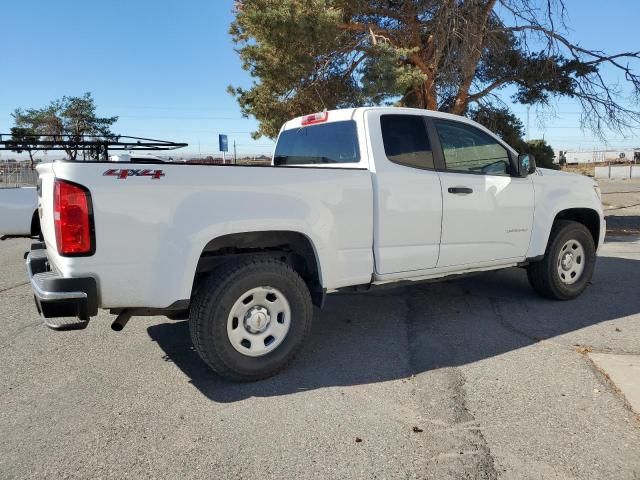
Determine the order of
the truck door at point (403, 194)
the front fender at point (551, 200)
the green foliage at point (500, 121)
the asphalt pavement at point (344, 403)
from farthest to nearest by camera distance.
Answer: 1. the green foliage at point (500, 121)
2. the front fender at point (551, 200)
3. the truck door at point (403, 194)
4. the asphalt pavement at point (344, 403)

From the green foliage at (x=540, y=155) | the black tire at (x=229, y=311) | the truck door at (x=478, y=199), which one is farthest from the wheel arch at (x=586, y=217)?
the green foliage at (x=540, y=155)

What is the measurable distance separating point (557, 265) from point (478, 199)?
152 cm

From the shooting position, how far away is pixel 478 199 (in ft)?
15.2

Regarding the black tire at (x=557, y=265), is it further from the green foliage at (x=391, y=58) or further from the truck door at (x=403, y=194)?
the green foliage at (x=391, y=58)

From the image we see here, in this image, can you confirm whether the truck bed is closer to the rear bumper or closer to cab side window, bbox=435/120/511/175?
the rear bumper

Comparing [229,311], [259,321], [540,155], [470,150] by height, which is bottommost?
[259,321]

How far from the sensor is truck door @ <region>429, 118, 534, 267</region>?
14.7 feet

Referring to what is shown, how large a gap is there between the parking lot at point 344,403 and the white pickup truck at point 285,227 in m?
0.47

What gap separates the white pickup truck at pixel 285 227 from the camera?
301cm

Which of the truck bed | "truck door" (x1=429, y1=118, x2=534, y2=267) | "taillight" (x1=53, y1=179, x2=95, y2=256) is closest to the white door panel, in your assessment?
"truck door" (x1=429, y1=118, x2=534, y2=267)

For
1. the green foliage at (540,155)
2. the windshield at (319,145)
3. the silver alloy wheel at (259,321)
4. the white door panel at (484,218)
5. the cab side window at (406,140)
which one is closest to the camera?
the silver alloy wheel at (259,321)

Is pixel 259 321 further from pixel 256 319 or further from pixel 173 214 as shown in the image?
pixel 173 214

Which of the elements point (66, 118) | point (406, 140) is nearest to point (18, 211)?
point (406, 140)

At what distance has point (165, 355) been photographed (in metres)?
4.12
